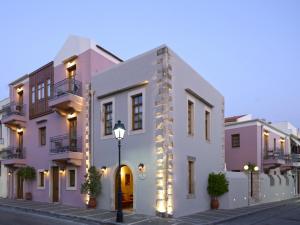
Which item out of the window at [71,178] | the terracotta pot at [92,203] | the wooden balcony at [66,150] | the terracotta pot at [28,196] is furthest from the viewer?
the terracotta pot at [28,196]

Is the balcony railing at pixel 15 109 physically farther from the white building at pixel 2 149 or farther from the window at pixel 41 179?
the window at pixel 41 179

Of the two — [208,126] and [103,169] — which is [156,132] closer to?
[103,169]

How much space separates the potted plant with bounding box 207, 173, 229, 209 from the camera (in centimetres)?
2092

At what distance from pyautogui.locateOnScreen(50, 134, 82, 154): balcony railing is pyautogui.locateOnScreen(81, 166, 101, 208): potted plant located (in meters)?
2.14

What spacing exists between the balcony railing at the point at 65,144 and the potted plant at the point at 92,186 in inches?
84.2

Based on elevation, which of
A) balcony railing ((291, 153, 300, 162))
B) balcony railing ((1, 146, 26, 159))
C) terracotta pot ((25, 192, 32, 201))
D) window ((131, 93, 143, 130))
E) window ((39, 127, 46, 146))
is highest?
window ((131, 93, 143, 130))

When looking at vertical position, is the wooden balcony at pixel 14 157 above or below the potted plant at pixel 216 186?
above

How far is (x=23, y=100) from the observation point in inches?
1114

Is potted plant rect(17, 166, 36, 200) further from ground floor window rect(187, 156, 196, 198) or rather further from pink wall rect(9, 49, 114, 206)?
ground floor window rect(187, 156, 196, 198)

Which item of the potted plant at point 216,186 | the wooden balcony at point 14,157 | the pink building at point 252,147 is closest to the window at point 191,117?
the potted plant at point 216,186

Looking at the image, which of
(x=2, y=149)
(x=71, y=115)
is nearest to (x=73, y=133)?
(x=71, y=115)

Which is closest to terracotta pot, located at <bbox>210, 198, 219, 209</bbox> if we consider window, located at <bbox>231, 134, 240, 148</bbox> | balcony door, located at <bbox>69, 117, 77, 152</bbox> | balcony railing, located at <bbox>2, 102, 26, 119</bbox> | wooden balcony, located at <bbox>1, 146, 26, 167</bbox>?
balcony door, located at <bbox>69, 117, 77, 152</bbox>

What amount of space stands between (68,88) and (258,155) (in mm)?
17127

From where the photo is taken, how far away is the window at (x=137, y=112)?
18.0 metres
